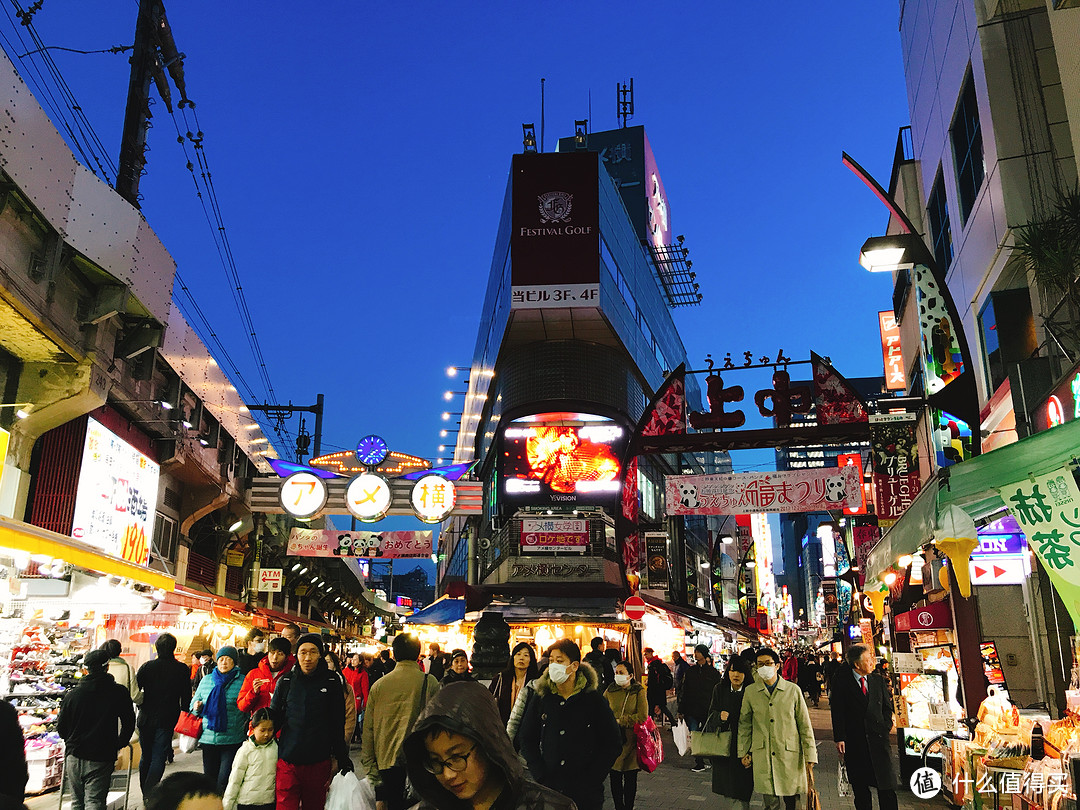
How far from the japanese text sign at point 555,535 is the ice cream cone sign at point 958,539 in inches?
909

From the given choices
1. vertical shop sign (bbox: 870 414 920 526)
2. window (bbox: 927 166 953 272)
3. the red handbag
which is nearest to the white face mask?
the red handbag

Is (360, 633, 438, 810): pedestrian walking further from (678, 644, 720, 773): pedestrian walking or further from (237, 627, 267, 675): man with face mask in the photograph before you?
(678, 644, 720, 773): pedestrian walking

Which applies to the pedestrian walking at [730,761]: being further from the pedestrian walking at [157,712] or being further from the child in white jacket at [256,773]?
the pedestrian walking at [157,712]

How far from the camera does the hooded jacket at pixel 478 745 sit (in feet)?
9.09

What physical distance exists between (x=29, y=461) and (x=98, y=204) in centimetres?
400

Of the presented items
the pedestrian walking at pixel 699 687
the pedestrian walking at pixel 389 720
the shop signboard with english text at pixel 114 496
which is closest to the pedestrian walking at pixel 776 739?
the pedestrian walking at pixel 389 720

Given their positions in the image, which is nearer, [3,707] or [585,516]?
[3,707]

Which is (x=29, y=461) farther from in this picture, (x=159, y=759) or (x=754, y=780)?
(x=754, y=780)

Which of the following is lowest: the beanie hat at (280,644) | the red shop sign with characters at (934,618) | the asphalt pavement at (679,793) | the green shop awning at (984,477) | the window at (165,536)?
the asphalt pavement at (679,793)

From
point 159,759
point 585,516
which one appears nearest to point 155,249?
point 159,759

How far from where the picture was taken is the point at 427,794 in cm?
284

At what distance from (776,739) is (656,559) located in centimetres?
2718

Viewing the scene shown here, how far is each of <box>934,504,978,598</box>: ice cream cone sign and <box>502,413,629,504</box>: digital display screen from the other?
24.5m

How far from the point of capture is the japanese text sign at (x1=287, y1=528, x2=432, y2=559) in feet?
73.9
